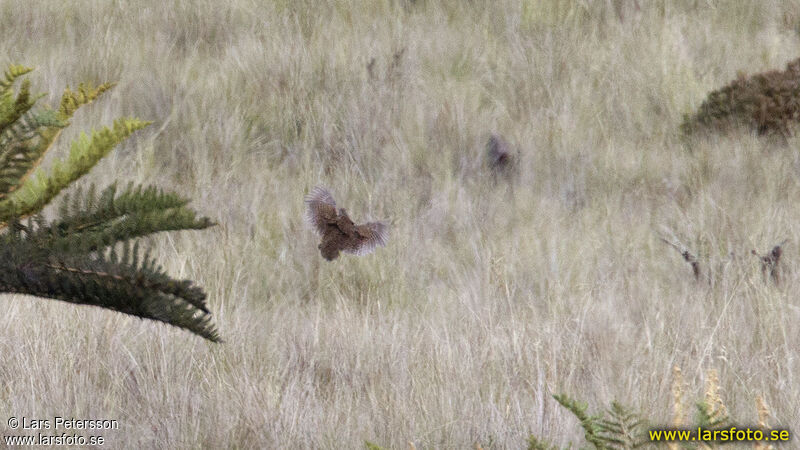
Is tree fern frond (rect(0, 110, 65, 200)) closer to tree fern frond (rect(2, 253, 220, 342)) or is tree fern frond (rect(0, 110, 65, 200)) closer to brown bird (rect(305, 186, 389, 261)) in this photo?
tree fern frond (rect(2, 253, 220, 342))

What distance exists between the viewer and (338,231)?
3986mm

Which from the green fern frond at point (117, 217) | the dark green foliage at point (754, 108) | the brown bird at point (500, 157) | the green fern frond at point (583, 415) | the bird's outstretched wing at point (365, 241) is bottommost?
the green fern frond at point (583, 415)

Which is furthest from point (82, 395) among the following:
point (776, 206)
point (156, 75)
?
point (156, 75)

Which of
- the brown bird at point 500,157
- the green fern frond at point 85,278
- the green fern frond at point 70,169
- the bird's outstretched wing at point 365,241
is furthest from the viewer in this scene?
the brown bird at point 500,157

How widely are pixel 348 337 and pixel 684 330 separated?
1.11 meters

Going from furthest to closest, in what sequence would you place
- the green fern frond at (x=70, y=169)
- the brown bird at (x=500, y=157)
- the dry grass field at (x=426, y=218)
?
the brown bird at (x=500, y=157) < the dry grass field at (x=426, y=218) < the green fern frond at (x=70, y=169)

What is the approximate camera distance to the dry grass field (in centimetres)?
268

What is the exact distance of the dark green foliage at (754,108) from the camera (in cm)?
595

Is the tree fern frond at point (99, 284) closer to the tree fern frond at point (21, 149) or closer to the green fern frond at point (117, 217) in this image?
the green fern frond at point (117, 217)

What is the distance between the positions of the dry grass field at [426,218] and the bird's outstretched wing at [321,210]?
215 millimetres

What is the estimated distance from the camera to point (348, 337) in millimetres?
3242

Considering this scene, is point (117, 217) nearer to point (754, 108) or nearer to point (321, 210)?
point (321, 210)

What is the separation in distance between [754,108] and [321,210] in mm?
3242

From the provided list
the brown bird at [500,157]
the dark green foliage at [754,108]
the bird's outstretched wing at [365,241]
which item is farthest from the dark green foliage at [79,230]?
the dark green foliage at [754,108]
